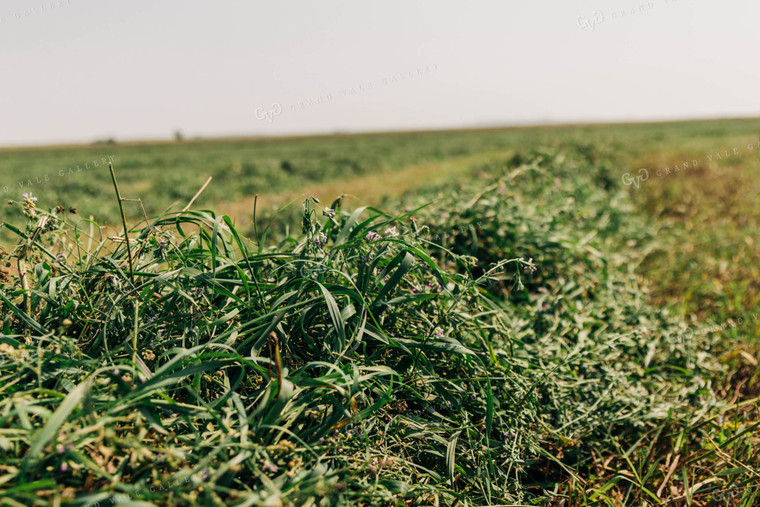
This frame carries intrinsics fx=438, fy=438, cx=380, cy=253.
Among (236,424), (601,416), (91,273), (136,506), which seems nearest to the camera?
(136,506)

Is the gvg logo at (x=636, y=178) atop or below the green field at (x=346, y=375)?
atop

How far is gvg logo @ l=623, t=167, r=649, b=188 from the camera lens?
771 cm

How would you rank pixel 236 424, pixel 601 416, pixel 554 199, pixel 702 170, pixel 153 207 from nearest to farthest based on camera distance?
1. pixel 236 424
2. pixel 601 416
3. pixel 554 199
4. pixel 702 170
5. pixel 153 207

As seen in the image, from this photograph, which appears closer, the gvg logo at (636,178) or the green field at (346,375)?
the green field at (346,375)

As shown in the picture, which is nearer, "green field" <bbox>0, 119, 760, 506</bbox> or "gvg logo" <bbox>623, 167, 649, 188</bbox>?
"green field" <bbox>0, 119, 760, 506</bbox>

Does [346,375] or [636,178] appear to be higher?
[636,178]

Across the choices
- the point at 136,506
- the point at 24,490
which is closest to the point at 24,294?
the point at 24,490

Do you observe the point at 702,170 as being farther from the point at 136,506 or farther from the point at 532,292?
the point at 136,506

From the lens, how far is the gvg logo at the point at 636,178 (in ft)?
25.3

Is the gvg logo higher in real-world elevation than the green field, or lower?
higher

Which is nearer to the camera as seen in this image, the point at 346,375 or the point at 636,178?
the point at 346,375

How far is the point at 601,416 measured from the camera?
2.07m

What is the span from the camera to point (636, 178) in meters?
8.23

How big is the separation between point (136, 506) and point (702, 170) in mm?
10943
